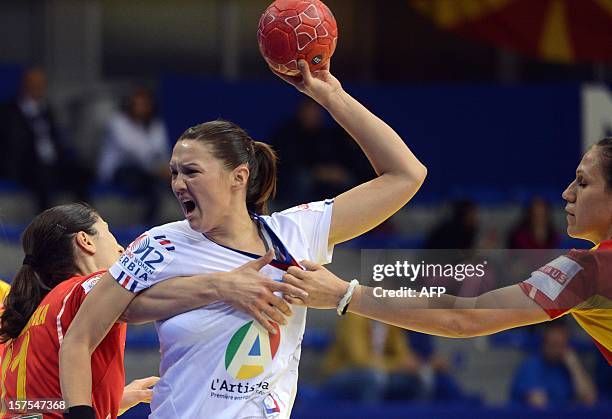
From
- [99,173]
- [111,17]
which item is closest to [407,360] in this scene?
[99,173]

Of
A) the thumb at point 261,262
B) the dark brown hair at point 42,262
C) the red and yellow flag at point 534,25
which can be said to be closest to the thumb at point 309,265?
the thumb at point 261,262

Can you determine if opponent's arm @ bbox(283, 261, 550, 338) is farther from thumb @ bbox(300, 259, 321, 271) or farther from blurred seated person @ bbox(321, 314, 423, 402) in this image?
blurred seated person @ bbox(321, 314, 423, 402)

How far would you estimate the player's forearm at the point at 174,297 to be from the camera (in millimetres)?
3217

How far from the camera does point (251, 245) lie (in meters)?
3.36

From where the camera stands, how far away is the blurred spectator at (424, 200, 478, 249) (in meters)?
8.81

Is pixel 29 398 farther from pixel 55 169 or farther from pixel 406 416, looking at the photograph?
pixel 55 169

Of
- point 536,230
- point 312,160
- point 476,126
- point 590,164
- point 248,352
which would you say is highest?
point 476,126

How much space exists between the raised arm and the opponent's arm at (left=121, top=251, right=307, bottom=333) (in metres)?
0.31

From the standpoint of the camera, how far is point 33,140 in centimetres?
948

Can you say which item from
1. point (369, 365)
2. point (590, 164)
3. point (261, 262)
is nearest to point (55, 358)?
point (261, 262)

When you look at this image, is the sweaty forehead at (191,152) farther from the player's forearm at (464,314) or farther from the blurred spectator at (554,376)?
the blurred spectator at (554,376)

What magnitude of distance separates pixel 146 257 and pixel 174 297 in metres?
0.15

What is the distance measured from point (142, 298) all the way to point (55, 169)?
6694mm

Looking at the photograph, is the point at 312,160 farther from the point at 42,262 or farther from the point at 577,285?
the point at 577,285
